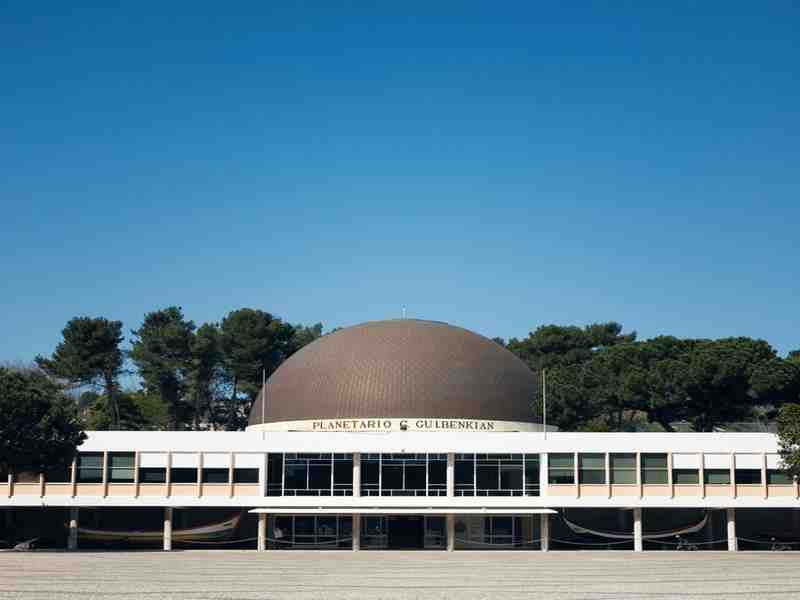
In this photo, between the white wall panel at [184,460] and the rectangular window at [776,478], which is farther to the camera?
the white wall panel at [184,460]

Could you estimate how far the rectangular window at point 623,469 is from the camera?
60031mm

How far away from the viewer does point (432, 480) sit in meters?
60.4

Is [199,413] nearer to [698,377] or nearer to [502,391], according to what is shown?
[502,391]

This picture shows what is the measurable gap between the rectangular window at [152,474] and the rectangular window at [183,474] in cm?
41

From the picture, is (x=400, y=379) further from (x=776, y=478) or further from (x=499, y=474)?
(x=776, y=478)

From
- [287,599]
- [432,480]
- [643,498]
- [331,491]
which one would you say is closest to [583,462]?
[643,498]

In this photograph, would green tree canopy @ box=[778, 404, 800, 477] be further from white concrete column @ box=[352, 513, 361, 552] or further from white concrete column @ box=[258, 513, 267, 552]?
white concrete column @ box=[258, 513, 267, 552]

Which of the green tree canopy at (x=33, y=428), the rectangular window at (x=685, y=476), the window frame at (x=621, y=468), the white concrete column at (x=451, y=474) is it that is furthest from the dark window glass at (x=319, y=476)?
the rectangular window at (x=685, y=476)

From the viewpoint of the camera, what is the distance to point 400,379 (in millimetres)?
67375

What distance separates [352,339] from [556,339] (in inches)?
1186

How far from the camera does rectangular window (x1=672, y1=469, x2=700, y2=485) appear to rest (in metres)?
60.0

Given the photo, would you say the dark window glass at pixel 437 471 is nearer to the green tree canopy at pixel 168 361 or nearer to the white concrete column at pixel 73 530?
the white concrete column at pixel 73 530

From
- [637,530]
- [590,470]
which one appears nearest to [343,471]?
[590,470]

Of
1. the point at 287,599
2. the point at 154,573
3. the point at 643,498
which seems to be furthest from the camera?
the point at 643,498
